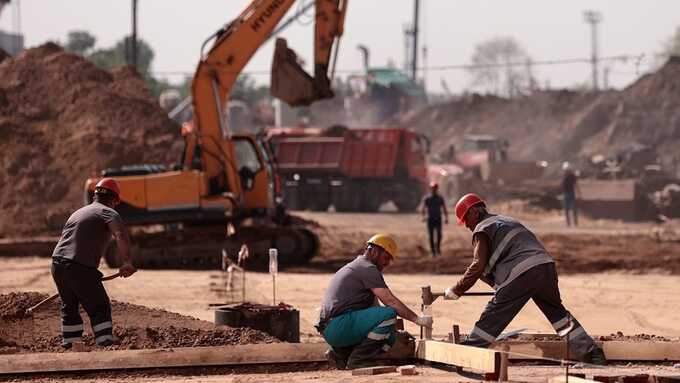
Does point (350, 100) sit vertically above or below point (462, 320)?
above

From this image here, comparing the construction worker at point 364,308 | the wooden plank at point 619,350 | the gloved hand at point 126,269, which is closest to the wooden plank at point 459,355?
the construction worker at point 364,308

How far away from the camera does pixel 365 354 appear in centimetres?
1270

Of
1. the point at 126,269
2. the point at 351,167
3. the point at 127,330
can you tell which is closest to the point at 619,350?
the point at 126,269

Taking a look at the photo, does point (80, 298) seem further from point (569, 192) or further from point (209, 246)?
point (569, 192)

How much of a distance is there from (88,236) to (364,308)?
8.99 feet

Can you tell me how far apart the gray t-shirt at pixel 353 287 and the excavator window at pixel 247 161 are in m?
15.1

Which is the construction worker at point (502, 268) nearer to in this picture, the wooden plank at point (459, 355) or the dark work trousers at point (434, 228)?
the wooden plank at point (459, 355)

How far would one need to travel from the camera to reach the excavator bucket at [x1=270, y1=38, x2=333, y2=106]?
26.6 meters

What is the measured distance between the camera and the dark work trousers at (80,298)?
13.5 meters

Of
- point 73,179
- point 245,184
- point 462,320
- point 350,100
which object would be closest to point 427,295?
point 462,320

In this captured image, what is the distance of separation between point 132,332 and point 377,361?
3202 millimetres

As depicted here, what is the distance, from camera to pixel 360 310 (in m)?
12.6

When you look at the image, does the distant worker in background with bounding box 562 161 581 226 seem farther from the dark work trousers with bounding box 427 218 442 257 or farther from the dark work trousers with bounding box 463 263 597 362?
the dark work trousers with bounding box 463 263 597 362

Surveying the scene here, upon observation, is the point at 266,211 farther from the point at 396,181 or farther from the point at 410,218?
the point at 396,181
